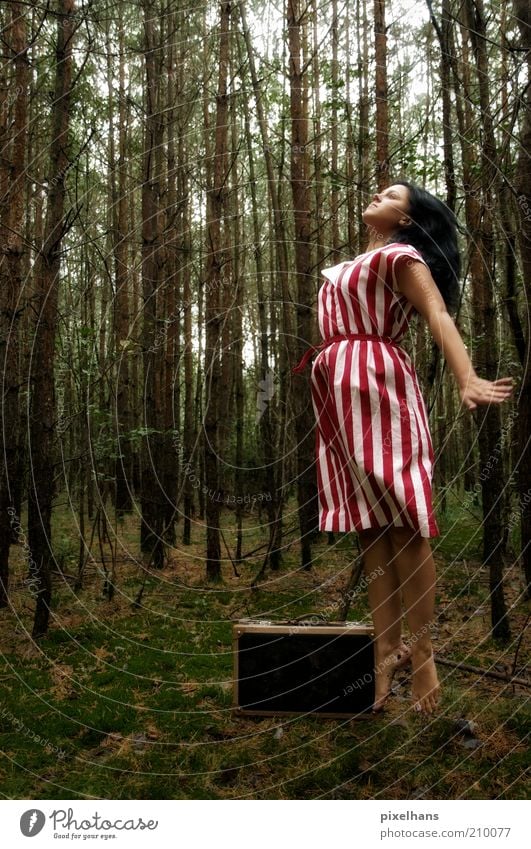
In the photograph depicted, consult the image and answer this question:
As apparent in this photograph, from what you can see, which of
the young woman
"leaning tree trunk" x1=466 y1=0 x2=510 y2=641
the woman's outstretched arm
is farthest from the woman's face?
"leaning tree trunk" x1=466 y1=0 x2=510 y2=641

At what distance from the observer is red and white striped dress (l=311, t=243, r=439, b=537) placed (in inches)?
82.1

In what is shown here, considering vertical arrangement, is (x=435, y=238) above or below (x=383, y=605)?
above

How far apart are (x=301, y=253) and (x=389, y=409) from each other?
491 centimetres

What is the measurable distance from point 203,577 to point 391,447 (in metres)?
4.80

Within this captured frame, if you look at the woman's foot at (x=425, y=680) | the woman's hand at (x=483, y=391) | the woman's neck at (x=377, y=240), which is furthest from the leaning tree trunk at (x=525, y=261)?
the woman's foot at (x=425, y=680)

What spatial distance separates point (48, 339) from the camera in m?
4.61

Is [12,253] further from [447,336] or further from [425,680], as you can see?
[425,680]

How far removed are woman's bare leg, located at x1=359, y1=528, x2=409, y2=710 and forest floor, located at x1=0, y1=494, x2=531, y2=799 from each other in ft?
1.03

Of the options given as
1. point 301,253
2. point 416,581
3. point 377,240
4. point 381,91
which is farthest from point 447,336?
point 301,253

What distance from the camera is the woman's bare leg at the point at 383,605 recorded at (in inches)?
89.0

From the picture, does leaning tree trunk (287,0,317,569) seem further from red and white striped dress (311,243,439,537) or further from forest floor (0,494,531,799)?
red and white striped dress (311,243,439,537)

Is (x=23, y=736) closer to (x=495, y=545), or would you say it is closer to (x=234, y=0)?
(x=495, y=545)

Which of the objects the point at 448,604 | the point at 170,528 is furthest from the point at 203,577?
the point at 448,604

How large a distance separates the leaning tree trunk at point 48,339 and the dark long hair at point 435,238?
2.77m
